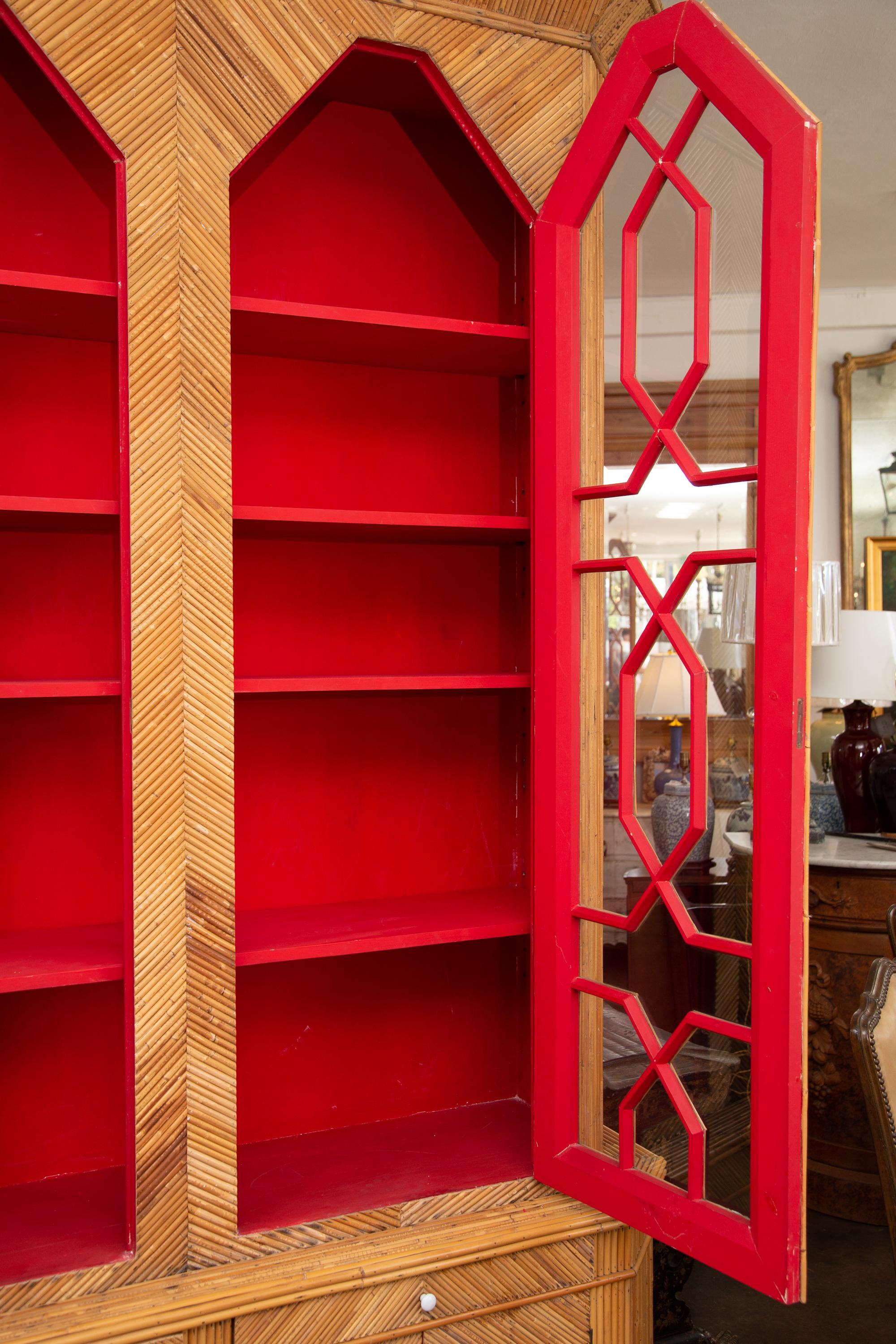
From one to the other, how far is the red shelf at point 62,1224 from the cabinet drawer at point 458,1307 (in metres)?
0.26

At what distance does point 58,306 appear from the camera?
5.66 ft

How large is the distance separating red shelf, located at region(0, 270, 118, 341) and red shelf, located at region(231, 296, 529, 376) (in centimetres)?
22

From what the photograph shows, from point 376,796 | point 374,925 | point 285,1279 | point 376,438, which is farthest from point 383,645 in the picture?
point 285,1279

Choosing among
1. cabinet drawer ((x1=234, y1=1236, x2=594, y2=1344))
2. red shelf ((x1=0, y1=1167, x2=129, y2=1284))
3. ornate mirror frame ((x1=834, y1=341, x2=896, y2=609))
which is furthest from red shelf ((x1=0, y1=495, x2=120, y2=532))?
ornate mirror frame ((x1=834, y1=341, x2=896, y2=609))

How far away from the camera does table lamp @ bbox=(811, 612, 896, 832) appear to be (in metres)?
3.48

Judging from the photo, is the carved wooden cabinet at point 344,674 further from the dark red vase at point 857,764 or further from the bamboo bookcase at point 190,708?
the dark red vase at point 857,764

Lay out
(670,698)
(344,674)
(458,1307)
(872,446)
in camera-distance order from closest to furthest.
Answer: (670,698), (458,1307), (344,674), (872,446)

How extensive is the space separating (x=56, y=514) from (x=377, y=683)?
0.60m

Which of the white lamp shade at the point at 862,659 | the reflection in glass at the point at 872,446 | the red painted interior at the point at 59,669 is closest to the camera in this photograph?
the red painted interior at the point at 59,669

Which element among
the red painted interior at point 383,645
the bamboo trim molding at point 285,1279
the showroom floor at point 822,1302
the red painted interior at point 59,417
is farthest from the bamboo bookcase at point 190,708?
the showroom floor at point 822,1302

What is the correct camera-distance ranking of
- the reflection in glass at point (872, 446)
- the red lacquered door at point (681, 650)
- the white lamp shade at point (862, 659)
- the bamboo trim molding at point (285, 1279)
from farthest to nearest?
the reflection in glass at point (872, 446) → the white lamp shade at point (862, 659) → the bamboo trim molding at point (285, 1279) → the red lacquered door at point (681, 650)

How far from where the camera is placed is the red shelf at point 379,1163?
5.90ft

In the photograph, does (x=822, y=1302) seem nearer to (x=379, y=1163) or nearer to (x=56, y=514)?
(x=379, y=1163)

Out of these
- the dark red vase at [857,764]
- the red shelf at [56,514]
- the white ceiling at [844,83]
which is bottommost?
the dark red vase at [857,764]
